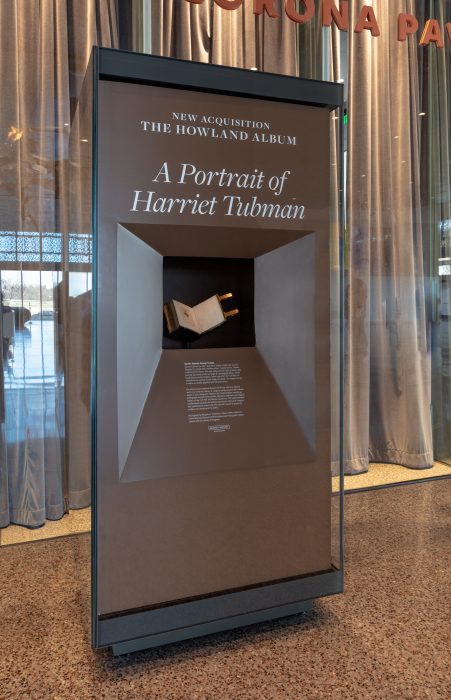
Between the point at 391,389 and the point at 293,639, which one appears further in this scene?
the point at 391,389

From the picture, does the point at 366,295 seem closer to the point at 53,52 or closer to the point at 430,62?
the point at 430,62

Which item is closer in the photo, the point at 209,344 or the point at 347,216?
the point at 209,344

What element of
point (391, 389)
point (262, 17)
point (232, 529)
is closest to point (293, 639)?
point (232, 529)

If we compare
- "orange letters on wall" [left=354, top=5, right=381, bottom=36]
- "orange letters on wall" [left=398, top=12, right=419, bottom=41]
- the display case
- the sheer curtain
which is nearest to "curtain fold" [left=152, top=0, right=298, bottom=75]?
the sheer curtain

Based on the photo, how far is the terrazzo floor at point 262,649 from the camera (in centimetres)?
167

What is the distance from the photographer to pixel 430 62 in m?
3.78

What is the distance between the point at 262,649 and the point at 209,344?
1015mm

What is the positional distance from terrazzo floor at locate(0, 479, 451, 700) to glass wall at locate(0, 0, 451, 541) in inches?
17.3

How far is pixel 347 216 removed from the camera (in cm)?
358

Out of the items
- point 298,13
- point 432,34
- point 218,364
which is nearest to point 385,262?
point 432,34

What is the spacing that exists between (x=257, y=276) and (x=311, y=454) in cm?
63

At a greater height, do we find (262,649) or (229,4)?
(229,4)

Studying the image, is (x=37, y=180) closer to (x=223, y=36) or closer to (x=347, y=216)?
(x=223, y=36)

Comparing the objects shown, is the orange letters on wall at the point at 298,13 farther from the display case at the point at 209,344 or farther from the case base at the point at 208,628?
the case base at the point at 208,628
